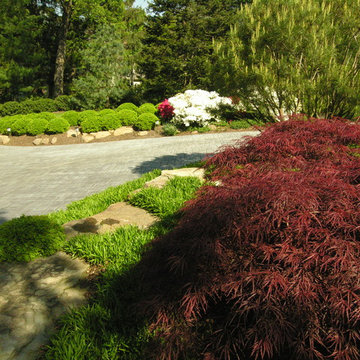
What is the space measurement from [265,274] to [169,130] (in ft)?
42.2

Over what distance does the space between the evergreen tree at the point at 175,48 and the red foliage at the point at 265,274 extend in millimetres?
19658

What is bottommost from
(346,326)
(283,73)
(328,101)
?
(346,326)

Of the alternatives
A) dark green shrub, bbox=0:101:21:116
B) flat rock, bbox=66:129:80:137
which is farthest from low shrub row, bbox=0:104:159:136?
dark green shrub, bbox=0:101:21:116

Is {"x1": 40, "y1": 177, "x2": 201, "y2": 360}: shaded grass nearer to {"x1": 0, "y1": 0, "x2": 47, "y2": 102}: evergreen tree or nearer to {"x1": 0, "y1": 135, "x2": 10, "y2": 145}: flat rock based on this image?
{"x1": 0, "y1": 135, "x2": 10, "y2": 145}: flat rock

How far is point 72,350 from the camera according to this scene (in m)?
2.32

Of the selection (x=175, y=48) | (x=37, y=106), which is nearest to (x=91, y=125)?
(x=37, y=106)

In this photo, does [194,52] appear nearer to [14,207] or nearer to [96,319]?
[14,207]

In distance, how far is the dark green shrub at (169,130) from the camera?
1438 cm

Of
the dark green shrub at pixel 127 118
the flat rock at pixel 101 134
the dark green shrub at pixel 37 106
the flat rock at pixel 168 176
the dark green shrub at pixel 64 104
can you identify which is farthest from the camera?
the dark green shrub at pixel 64 104

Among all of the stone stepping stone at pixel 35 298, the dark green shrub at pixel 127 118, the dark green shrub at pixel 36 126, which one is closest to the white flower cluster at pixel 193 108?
the dark green shrub at pixel 127 118

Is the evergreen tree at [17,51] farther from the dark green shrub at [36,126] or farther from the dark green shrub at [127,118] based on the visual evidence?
the dark green shrub at [127,118]

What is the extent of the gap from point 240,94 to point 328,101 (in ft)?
4.99

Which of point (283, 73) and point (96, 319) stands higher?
point (283, 73)

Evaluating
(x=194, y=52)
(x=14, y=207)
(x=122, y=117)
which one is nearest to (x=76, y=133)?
(x=122, y=117)
